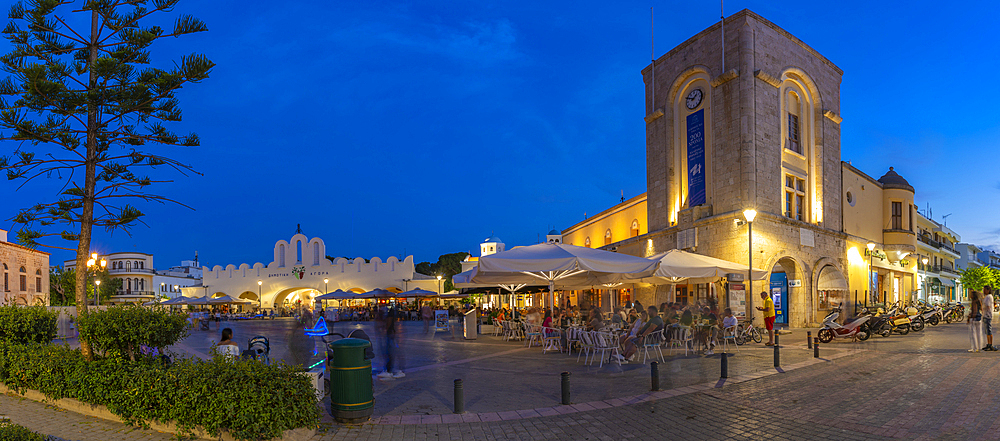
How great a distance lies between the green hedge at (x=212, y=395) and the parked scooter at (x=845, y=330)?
1386 cm

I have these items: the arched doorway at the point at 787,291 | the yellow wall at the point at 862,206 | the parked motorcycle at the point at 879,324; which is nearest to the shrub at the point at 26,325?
the parked motorcycle at the point at 879,324

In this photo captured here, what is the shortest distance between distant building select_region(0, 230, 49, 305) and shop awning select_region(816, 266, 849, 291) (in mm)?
45101

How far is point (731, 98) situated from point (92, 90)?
19.0 metres

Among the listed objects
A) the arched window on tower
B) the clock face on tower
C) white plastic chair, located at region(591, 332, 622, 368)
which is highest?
the clock face on tower

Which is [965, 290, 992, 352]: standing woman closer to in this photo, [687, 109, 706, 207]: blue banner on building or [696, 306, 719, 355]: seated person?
[696, 306, 719, 355]: seated person

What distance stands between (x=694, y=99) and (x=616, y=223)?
11.9m

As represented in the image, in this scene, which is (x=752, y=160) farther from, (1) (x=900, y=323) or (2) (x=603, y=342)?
(2) (x=603, y=342)

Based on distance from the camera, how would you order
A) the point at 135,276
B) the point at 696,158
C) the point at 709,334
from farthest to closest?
1. the point at 135,276
2. the point at 696,158
3. the point at 709,334

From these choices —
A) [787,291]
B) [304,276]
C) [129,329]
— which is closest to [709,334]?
[787,291]

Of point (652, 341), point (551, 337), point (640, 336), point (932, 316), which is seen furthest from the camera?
point (932, 316)

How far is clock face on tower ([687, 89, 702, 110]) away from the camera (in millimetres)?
22250

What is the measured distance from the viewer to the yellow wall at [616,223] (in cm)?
2943

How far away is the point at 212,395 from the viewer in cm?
555

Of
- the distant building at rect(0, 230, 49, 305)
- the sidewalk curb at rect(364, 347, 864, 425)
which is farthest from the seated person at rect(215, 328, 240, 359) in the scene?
the distant building at rect(0, 230, 49, 305)
